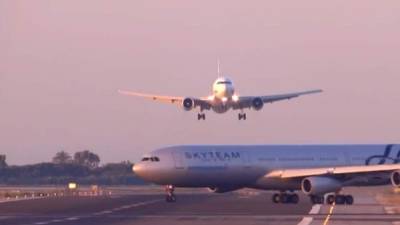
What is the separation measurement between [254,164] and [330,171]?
201 inches

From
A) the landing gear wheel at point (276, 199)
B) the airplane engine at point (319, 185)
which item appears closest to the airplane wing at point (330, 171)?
the airplane engine at point (319, 185)

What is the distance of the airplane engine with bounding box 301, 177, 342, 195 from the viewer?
67812mm

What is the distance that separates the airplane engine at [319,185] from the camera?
67.8m

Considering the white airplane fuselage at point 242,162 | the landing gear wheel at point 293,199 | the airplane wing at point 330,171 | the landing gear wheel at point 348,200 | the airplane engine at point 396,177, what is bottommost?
the landing gear wheel at point 348,200

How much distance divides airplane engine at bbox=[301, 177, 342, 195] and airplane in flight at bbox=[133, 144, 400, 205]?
50.0 inches

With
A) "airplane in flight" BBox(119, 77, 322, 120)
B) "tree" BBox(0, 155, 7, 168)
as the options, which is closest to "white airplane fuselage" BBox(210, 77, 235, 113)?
"airplane in flight" BBox(119, 77, 322, 120)

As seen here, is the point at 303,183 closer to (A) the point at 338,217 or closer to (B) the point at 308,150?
(B) the point at 308,150

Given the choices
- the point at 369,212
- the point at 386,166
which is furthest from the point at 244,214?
the point at 386,166

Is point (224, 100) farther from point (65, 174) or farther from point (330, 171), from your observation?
point (65, 174)

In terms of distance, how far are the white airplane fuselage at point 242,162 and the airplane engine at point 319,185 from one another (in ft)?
6.83

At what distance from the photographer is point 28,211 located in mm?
55406

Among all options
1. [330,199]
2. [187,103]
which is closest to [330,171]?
[330,199]

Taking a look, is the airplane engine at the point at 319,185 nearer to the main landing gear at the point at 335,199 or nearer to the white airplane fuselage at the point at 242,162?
the main landing gear at the point at 335,199

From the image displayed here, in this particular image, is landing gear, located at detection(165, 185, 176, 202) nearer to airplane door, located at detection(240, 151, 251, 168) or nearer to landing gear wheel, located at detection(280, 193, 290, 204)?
airplane door, located at detection(240, 151, 251, 168)
